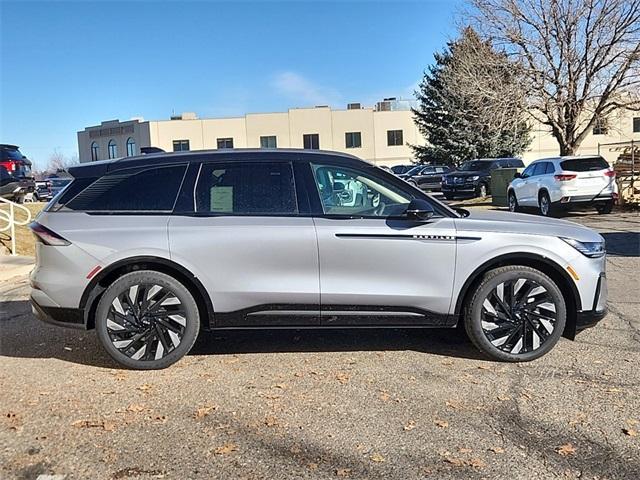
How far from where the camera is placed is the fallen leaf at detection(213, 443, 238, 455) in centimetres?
341

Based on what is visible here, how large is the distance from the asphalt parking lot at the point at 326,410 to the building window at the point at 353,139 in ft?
171

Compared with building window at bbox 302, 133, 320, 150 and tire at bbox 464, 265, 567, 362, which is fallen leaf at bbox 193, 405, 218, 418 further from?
building window at bbox 302, 133, 320, 150

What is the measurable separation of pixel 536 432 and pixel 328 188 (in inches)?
92.9

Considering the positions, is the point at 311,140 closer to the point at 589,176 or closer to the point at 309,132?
the point at 309,132

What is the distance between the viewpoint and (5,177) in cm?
1600

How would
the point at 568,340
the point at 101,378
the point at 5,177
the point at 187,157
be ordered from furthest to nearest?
the point at 5,177, the point at 568,340, the point at 187,157, the point at 101,378

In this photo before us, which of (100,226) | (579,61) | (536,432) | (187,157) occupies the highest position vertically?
(579,61)

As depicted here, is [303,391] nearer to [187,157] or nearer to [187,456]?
[187,456]

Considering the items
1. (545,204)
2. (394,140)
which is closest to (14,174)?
(545,204)

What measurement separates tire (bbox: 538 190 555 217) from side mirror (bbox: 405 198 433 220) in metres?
12.7

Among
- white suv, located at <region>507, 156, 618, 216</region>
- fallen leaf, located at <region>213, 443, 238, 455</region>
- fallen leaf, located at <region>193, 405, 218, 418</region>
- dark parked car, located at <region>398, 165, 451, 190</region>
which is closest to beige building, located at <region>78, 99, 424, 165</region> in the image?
dark parked car, located at <region>398, 165, 451, 190</region>

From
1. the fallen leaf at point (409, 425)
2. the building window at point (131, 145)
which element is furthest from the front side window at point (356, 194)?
the building window at point (131, 145)

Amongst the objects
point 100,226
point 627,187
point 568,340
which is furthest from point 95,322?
point 627,187

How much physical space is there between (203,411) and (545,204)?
1457cm
